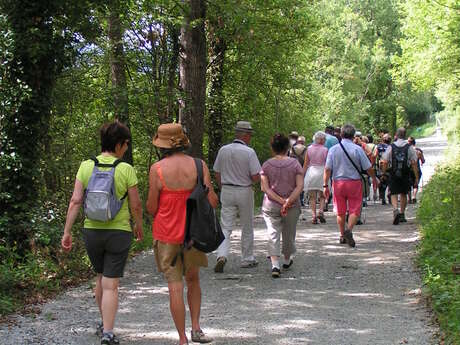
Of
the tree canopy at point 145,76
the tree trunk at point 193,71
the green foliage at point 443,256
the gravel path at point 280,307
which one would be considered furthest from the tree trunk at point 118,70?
the green foliage at point 443,256

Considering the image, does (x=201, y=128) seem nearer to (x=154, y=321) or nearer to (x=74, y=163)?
(x=74, y=163)

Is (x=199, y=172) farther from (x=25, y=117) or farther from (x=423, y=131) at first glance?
(x=423, y=131)

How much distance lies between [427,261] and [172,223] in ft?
14.8

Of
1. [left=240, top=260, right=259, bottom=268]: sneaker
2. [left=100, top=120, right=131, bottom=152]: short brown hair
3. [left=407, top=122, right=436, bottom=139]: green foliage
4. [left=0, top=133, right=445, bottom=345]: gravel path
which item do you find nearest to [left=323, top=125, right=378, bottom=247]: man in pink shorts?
[left=0, top=133, right=445, bottom=345]: gravel path

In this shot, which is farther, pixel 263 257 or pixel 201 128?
pixel 201 128

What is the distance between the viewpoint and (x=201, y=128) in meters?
13.7

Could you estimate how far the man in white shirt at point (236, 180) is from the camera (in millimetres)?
9141

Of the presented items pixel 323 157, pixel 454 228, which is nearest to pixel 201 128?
pixel 323 157

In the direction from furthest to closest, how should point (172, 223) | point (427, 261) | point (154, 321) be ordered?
point (427, 261)
point (154, 321)
point (172, 223)

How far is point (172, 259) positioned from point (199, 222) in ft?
1.30

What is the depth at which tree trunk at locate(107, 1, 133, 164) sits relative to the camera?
1251 centimetres

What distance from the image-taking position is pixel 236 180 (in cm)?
919

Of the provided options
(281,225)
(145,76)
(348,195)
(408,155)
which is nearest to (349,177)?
(348,195)

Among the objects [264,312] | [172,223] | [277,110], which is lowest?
[264,312]
